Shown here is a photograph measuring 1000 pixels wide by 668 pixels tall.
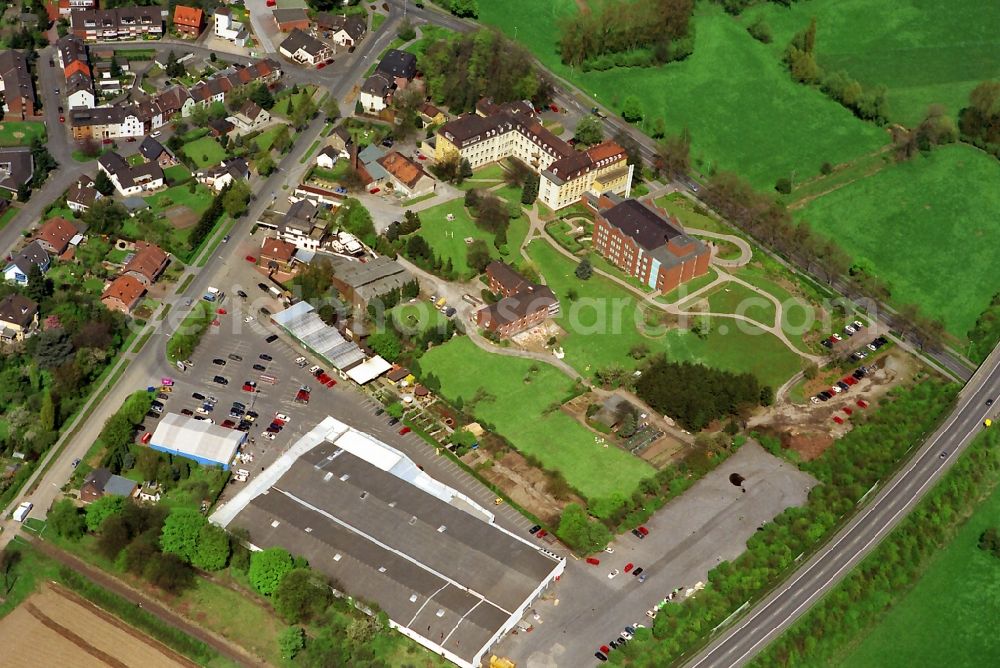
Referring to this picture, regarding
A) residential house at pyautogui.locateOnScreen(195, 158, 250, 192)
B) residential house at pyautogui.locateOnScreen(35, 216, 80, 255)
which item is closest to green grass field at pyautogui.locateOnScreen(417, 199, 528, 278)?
residential house at pyautogui.locateOnScreen(195, 158, 250, 192)

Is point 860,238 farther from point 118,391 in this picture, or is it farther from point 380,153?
point 118,391

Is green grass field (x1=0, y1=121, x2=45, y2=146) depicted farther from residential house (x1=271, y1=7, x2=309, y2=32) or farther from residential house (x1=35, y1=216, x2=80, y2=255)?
residential house (x1=271, y1=7, x2=309, y2=32)

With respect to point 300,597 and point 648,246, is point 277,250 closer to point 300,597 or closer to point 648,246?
point 648,246

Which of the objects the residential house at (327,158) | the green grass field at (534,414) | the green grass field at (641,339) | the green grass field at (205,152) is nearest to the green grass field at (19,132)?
the green grass field at (205,152)

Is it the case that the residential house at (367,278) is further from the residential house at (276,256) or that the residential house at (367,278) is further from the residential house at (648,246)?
the residential house at (648,246)

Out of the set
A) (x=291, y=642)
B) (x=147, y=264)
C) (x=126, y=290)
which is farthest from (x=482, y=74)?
(x=291, y=642)

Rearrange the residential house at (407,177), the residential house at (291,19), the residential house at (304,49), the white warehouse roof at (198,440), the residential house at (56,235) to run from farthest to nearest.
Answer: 1. the residential house at (291,19)
2. the residential house at (304,49)
3. the residential house at (407,177)
4. the residential house at (56,235)
5. the white warehouse roof at (198,440)
